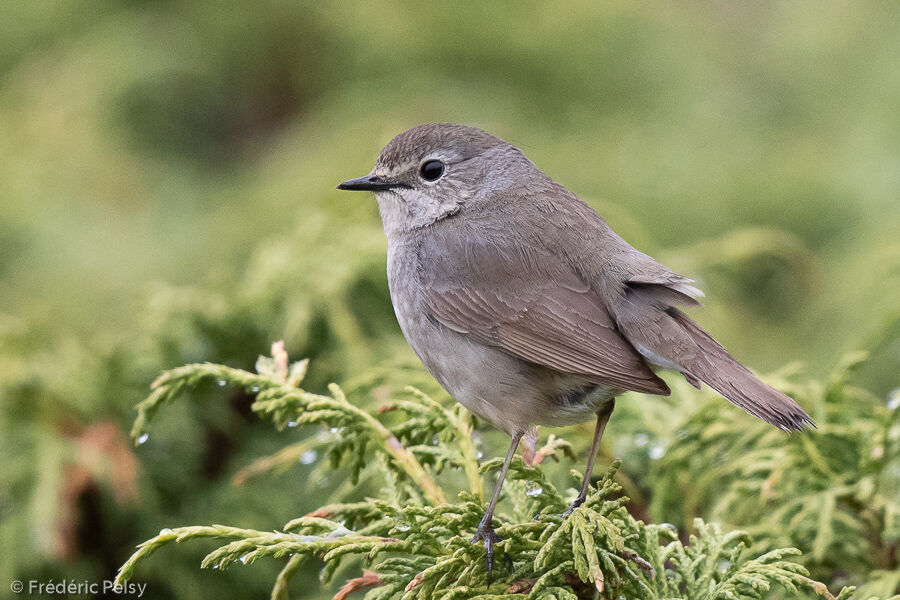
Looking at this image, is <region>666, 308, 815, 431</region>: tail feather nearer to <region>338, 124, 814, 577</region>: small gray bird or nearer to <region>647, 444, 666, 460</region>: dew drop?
<region>338, 124, 814, 577</region>: small gray bird

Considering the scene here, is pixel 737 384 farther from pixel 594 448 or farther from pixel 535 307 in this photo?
pixel 535 307

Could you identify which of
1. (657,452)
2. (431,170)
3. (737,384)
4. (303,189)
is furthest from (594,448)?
(303,189)

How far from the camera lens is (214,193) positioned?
6969 mm

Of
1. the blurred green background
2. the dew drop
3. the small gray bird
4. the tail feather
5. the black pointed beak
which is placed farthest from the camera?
the blurred green background

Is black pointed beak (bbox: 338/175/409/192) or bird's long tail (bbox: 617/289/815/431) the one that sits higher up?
black pointed beak (bbox: 338/175/409/192)

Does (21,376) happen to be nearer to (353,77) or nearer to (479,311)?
(479,311)

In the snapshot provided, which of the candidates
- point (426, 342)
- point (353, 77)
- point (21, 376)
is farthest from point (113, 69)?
point (426, 342)

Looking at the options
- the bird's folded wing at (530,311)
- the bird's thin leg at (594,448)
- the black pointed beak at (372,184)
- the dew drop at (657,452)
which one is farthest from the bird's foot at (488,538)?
the black pointed beak at (372,184)

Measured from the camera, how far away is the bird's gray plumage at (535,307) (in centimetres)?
271

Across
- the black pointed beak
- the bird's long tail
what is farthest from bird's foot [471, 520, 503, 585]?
the black pointed beak

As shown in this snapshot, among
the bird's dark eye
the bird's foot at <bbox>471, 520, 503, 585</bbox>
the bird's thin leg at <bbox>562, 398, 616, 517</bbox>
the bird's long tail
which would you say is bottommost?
the bird's foot at <bbox>471, 520, 503, 585</bbox>

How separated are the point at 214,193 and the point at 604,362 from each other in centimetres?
484

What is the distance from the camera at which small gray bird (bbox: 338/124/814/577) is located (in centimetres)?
269

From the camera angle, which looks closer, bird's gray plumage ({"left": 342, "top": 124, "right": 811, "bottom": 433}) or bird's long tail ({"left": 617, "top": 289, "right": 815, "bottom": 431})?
bird's long tail ({"left": 617, "top": 289, "right": 815, "bottom": 431})
